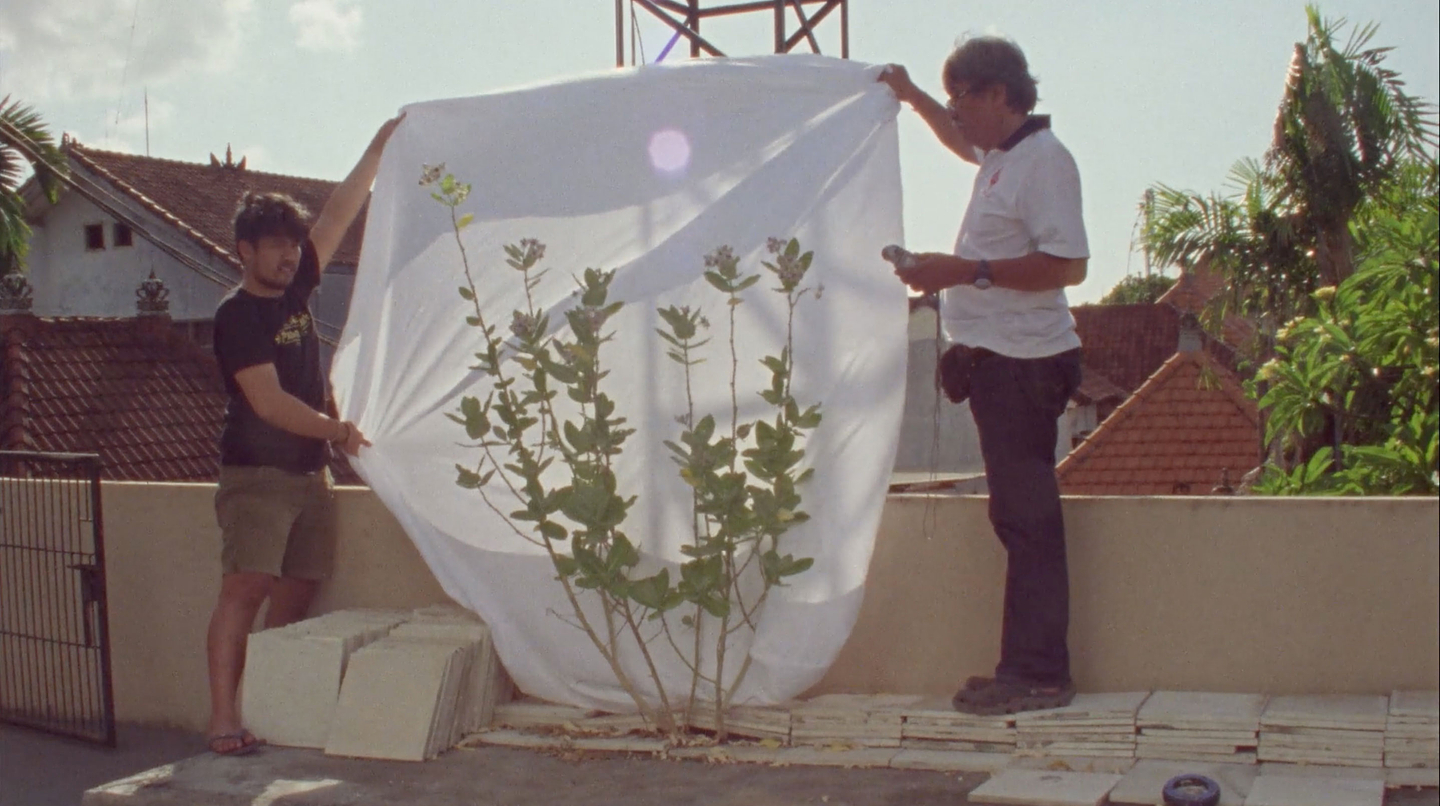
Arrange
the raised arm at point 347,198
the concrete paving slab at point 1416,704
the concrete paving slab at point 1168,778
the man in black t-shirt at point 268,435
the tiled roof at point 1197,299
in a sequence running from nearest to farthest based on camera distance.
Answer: the concrete paving slab at point 1168,778
the concrete paving slab at point 1416,704
the man in black t-shirt at point 268,435
the raised arm at point 347,198
the tiled roof at point 1197,299

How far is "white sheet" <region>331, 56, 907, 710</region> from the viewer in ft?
14.1

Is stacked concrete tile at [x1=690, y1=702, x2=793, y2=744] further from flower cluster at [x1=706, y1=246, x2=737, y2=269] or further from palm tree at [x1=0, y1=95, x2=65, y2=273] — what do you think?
palm tree at [x1=0, y1=95, x2=65, y2=273]

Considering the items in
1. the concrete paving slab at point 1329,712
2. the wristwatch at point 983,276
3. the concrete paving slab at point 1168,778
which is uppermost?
the wristwatch at point 983,276

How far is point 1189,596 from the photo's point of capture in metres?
3.94

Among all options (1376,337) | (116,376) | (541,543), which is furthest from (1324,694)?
(116,376)

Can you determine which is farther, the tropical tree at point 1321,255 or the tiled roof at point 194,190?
the tiled roof at point 194,190

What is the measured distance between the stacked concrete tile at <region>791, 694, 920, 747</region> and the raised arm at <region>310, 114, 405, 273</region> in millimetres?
2155

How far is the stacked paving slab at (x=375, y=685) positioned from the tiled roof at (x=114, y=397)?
38.9 ft

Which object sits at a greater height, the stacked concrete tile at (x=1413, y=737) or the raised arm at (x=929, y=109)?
the raised arm at (x=929, y=109)

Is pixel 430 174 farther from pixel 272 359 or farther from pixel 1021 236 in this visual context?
pixel 1021 236

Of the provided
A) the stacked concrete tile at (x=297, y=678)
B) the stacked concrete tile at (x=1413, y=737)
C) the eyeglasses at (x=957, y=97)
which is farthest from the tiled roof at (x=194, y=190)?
the stacked concrete tile at (x=1413, y=737)

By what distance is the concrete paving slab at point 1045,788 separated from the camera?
3.37 metres

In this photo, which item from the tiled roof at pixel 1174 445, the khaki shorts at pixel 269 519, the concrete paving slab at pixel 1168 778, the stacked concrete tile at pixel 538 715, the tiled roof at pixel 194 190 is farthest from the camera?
the tiled roof at pixel 194 190

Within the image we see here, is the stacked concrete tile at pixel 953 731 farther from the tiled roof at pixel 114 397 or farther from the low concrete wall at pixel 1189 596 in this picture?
the tiled roof at pixel 114 397
